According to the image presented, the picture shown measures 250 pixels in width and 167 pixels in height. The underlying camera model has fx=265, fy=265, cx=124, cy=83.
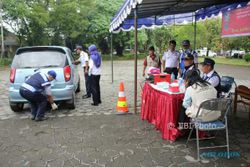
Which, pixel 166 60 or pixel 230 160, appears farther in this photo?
pixel 166 60

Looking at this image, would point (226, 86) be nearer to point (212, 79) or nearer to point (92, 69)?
point (212, 79)

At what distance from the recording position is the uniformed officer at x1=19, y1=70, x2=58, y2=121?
19.0 feet

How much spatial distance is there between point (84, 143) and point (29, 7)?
2520cm

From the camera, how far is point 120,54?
42.3m

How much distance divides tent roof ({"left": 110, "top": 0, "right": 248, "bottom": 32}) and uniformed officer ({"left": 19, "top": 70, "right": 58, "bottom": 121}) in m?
2.20

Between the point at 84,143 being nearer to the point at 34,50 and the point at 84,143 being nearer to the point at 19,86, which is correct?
the point at 19,86

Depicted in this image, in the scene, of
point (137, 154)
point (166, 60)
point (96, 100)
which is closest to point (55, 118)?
point (96, 100)

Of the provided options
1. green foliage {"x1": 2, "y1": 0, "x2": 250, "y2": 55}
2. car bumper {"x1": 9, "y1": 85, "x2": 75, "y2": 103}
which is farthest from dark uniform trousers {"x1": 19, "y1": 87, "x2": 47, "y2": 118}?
green foliage {"x1": 2, "y1": 0, "x2": 250, "y2": 55}

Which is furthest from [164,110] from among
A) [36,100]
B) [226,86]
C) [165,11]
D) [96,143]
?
[165,11]

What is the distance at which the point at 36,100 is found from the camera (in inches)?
235

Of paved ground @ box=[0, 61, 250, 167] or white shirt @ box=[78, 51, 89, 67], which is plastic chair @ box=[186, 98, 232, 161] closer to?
paved ground @ box=[0, 61, 250, 167]

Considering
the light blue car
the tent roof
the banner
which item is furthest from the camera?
the banner

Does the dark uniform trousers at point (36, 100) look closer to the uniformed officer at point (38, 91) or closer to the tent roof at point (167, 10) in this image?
the uniformed officer at point (38, 91)

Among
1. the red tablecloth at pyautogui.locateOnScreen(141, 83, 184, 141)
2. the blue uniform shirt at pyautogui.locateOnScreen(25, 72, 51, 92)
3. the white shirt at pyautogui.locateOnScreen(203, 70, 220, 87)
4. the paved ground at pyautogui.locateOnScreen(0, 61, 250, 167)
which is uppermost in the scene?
the white shirt at pyautogui.locateOnScreen(203, 70, 220, 87)
